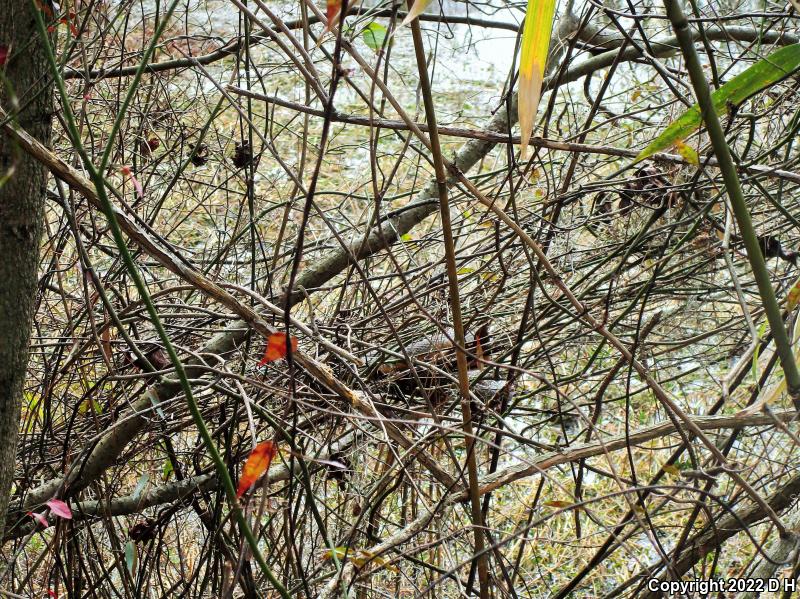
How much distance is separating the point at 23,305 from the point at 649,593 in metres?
1.06

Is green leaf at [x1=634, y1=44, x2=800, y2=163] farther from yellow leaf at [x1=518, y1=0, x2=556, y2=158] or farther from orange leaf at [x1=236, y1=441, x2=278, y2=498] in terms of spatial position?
orange leaf at [x1=236, y1=441, x2=278, y2=498]

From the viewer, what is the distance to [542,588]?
209 cm

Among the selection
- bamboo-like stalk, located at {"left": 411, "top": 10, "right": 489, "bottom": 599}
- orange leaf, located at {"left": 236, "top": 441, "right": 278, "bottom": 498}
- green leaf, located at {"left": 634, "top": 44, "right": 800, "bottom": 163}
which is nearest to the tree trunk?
orange leaf, located at {"left": 236, "top": 441, "right": 278, "bottom": 498}

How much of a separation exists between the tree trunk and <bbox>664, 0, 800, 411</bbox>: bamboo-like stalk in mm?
784

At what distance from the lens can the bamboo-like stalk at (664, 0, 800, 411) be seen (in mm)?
501

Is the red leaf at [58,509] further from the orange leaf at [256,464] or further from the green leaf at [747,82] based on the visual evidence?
the green leaf at [747,82]

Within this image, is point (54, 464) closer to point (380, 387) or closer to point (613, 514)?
point (380, 387)

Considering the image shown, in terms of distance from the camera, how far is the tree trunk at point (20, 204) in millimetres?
956

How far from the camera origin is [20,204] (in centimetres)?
96

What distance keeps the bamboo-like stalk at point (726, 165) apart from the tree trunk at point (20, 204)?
784 mm

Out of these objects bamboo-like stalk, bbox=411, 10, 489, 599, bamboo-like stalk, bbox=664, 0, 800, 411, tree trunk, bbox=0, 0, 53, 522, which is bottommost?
bamboo-like stalk, bbox=664, 0, 800, 411

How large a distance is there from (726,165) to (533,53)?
0.88 ft

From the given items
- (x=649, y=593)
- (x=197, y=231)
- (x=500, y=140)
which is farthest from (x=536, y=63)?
(x=197, y=231)

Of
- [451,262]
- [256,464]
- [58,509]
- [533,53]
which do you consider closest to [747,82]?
[533,53]
